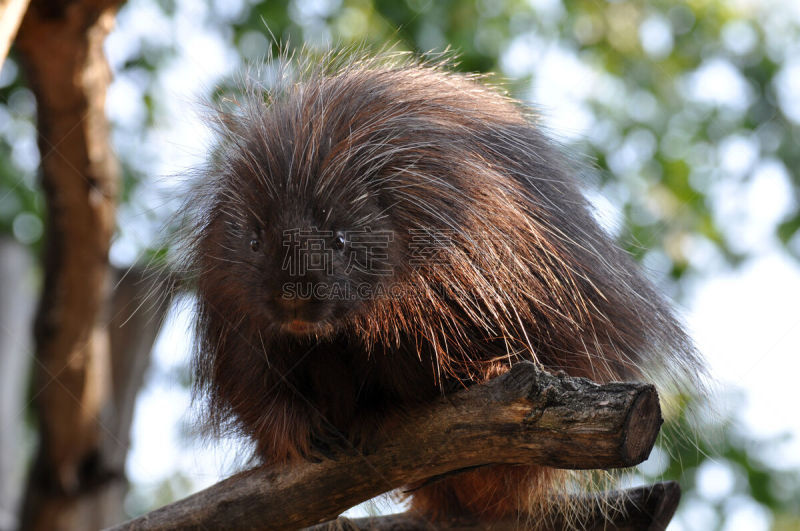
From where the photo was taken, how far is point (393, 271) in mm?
2195

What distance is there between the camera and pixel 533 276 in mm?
2244

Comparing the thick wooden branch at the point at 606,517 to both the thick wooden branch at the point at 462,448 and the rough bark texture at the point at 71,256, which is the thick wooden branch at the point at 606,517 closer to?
the thick wooden branch at the point at 462,448

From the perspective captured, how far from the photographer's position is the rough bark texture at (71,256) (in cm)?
389

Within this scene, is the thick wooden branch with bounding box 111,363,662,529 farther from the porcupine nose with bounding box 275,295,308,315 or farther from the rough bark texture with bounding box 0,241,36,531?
the rough bark texture with bounding box 0,241,36,531

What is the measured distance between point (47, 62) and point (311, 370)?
2.61m

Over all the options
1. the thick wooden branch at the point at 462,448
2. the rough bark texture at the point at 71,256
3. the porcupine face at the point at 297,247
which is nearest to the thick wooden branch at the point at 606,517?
the thick wooden branch at the point at 462,448

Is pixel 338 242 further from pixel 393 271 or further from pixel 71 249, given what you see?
pixel 71 249

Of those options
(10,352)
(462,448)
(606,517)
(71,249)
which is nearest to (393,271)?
(462,448)

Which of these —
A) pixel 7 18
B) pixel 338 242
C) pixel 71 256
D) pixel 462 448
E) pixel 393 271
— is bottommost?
pixel 462 448

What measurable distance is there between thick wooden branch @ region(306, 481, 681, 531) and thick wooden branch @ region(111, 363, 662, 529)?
515 mm

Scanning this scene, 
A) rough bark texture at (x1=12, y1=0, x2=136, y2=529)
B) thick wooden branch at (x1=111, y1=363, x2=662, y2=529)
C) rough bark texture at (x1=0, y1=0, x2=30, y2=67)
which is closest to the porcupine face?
thick wooden branch at (x1=111, y1=363, x2=662, y2=529)

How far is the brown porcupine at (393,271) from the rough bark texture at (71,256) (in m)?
1.87

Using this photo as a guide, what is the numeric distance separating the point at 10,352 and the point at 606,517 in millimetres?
6809

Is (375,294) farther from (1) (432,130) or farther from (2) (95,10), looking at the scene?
(2) (95,10)
